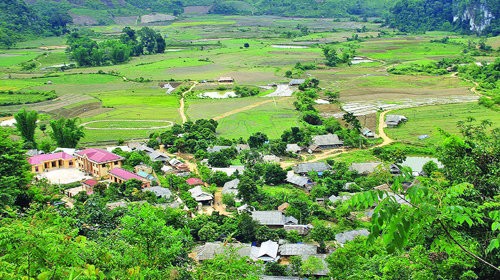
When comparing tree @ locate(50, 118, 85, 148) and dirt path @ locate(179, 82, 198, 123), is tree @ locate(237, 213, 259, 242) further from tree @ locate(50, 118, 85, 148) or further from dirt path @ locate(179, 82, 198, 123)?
dirt path @ locate(179, 82, 198, 123)

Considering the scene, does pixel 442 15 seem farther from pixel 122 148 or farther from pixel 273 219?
pixel 273 219

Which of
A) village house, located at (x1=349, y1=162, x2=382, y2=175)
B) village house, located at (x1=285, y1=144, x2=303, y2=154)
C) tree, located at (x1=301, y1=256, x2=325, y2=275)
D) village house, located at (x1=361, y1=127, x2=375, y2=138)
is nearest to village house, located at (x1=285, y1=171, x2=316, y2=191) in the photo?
village house, located at (x1=349, y1=162, x2=382, y2=175)

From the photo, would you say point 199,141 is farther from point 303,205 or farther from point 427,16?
point 427,16

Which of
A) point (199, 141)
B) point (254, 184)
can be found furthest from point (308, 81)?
point (254, 184)

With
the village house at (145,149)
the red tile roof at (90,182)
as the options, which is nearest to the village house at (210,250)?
the red tile roof at (90,182)

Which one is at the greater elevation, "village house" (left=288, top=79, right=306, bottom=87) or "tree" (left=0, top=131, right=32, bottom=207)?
"tree" (left=0, top=131, right=32, bottom=207)

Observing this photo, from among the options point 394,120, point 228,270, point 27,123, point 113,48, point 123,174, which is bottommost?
point 123,174

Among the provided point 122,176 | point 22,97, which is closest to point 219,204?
point 122,176
